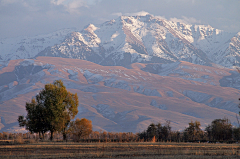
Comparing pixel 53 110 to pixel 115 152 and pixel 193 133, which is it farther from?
pixel 193 133

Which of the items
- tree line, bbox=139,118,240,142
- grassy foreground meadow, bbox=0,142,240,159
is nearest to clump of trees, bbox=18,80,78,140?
grassy foreground meadow, bbox=0,142,240,159

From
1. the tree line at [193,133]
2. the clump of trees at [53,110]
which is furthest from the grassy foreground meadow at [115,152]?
the tree line at [193,133]

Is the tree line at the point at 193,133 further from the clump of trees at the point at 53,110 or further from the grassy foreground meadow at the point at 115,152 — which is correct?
the grassy foreground meadow at the point at 115,152

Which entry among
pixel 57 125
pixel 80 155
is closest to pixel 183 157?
pixel 80 155

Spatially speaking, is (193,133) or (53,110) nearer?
(53,110)

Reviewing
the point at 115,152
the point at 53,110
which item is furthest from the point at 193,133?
the point at 115,152

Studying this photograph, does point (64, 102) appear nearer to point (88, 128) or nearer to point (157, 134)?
point (88, 128)

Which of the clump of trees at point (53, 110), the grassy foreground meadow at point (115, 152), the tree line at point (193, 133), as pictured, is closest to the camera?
the grassy foreground meadow at point (115, 152)

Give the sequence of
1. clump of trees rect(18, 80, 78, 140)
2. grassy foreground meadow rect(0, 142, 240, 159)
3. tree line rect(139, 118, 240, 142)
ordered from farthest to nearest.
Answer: tree line rect(139, 118, 240, 142)
clump of trees rect(18, 80, 78, 140)
grassy foreground meadow rect(0, 142, 240, 159)

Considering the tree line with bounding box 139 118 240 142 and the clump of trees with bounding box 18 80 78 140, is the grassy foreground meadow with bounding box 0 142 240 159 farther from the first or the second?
the tree line with bounding box 139 118 240 142

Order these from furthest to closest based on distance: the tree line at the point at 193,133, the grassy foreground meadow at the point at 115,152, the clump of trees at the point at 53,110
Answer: the tree line at the point at 193,133, the clump of trees at the point at 53,110, the grassy foreground meadow at the point at 115,152

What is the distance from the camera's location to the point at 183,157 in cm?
2783

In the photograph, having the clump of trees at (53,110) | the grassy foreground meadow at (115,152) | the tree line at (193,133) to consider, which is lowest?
the grassy foreground meadow at (115,152)

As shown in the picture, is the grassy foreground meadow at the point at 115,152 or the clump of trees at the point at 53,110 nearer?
the grassy foreground meadow at the point at 115,152
